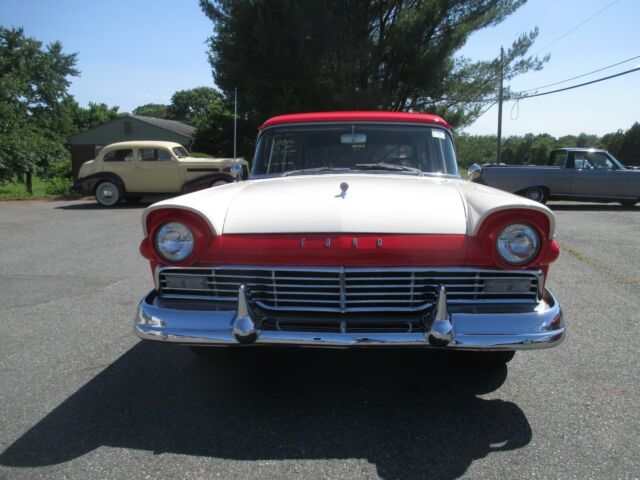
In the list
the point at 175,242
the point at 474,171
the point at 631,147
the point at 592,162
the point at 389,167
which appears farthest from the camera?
the point at 631,147

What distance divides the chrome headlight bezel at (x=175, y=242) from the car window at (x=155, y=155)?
1127 cm

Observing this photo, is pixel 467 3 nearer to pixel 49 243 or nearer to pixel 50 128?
pixel 49 243

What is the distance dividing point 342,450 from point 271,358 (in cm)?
106

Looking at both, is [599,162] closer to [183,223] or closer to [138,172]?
[138,172]

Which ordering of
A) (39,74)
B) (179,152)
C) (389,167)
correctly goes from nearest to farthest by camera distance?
(389,167) < (179,152) < (39,74)

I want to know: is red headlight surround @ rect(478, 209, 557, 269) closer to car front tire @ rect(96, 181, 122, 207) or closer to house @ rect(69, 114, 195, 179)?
car front tire @ rect(96, 181, 122, 207)

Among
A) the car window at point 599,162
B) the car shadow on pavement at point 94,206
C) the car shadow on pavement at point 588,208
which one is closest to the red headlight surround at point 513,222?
the car shadow on pavement at point 588,208

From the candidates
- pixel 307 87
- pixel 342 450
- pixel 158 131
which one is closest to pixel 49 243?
pixel 342 450

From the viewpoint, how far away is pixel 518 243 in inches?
92.6

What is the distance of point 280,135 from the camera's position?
380 cm

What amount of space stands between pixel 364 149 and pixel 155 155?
34.8 ft

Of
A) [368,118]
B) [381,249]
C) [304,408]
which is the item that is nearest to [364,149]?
[368,118]

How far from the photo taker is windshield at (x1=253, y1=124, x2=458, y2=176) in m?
3.62

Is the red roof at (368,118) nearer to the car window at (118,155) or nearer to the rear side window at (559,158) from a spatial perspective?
the rear side window at (559,158)
